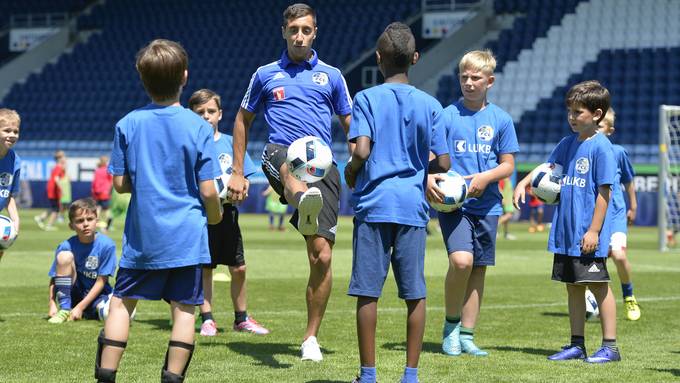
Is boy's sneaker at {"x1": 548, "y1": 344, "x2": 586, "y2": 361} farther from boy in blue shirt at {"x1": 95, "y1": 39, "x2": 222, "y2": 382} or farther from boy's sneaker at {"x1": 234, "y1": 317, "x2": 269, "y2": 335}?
boy in blue shirt at {"x1": 95, "y1": 39, "x2": 222, "y2": 382}

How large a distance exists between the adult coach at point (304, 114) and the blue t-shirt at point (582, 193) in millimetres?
1508

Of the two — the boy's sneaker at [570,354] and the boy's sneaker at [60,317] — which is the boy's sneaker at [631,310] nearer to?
the boy's sneaker at [570,354]

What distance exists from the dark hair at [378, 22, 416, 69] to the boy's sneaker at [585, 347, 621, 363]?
8.01 feet

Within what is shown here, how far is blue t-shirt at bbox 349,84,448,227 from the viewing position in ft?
19.4

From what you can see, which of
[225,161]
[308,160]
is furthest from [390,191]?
[225,161]

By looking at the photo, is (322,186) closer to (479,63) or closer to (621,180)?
(479,63)

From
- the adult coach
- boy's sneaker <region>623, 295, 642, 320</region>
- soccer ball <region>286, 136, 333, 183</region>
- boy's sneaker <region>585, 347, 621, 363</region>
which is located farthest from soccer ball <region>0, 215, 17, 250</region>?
boy's sneaker <region>623, 295, 642, 320</region>

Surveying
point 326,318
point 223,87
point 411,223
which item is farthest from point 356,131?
point 223,87

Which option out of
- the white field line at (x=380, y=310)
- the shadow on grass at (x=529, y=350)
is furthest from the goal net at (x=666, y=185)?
the shadow on grass at (x=529, y=350)

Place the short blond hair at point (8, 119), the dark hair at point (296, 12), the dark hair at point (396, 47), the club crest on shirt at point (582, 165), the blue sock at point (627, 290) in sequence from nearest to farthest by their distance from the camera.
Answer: the dark hair at point (396, 47) → the dark hair at point (296, 12) → the club crest on shirt at point (582, 165) → the short blond hair at point (8, 119) → the blue sock at point (627, 290)

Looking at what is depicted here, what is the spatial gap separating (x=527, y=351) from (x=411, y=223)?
2143 mm

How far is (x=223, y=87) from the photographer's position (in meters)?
39.1

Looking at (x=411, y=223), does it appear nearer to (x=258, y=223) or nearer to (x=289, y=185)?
(x=289, y=185)

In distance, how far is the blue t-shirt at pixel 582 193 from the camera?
7.12 meters
